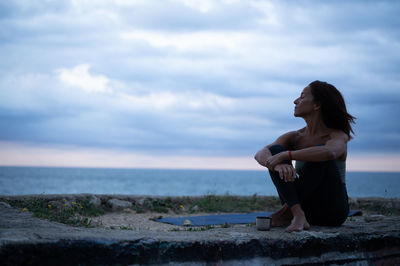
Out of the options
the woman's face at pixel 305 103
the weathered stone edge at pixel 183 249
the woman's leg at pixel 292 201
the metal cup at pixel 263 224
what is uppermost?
the woman's face at pixel 305 103

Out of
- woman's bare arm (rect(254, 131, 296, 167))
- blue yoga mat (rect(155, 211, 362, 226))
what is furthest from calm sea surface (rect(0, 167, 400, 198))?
woman's bare arm (rect(254, 131, 296, 167))

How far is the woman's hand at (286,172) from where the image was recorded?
9.60 ft

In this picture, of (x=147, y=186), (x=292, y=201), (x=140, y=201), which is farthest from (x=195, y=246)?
(x=147, y=186)

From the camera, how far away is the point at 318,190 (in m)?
3.18

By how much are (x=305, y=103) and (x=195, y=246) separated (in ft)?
5.34

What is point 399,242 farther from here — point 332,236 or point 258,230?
point 258,230

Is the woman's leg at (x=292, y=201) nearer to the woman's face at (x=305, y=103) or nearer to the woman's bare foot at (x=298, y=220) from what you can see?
the woman's bare foot at (x=298, y=220)

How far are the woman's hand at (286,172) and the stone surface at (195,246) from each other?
44cm

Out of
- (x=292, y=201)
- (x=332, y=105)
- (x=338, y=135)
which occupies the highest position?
(x=332, y=105)

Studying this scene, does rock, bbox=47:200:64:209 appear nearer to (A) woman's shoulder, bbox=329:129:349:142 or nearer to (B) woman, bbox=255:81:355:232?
(B) woman, bbox=255:81:355:232

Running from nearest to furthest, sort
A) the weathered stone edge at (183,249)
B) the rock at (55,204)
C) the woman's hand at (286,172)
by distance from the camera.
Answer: the weathered stone edge at (183,249)
the woman's hand at (286,172)
the rock at (55,204)

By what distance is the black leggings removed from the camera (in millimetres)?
3068

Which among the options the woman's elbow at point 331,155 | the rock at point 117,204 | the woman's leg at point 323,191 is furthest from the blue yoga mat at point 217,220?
the woman's elbow at point 331,155

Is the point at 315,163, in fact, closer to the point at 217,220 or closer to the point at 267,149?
the point at 267,149
